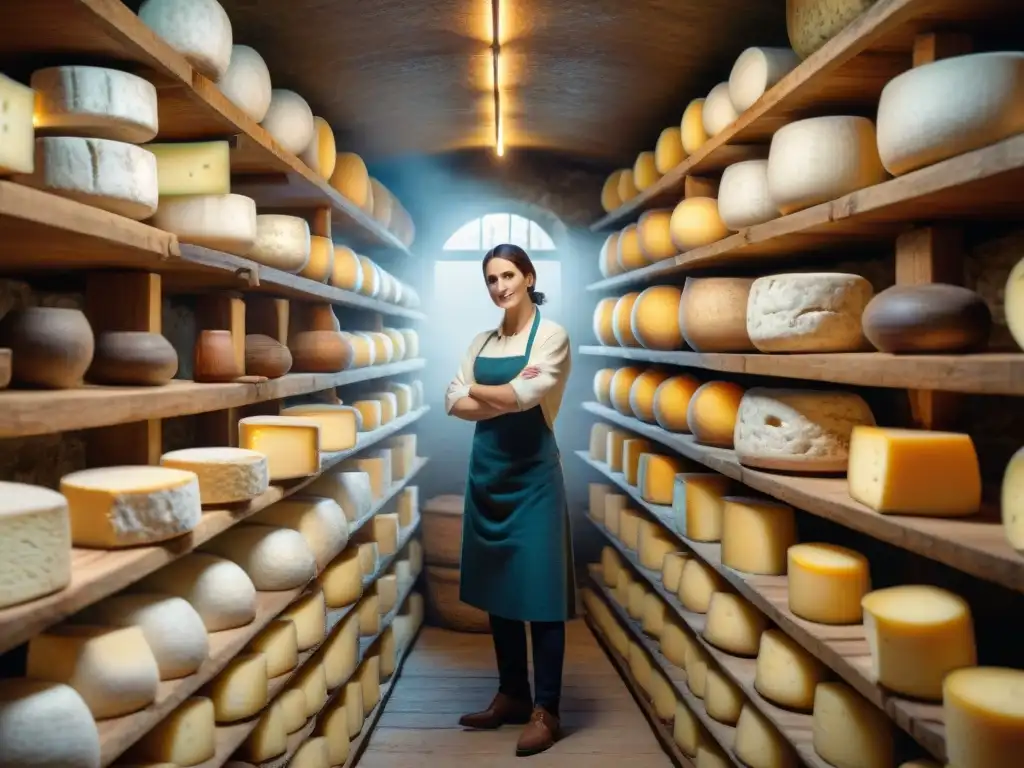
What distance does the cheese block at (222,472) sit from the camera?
1.91 metres

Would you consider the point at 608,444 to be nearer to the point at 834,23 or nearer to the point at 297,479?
the point at 297,479

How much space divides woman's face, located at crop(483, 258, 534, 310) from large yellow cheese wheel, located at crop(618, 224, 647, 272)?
0.79 m

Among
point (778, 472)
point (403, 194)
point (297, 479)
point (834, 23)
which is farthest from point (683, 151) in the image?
point (403, 194)

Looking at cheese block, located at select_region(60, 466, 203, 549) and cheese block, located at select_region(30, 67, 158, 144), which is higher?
cheese block, located at select_region(30, 67, 158, 144)

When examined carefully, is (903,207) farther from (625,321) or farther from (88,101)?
(625,321)

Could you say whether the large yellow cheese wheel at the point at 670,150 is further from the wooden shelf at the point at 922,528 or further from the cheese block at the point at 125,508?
the cheese block at the point at 125,508

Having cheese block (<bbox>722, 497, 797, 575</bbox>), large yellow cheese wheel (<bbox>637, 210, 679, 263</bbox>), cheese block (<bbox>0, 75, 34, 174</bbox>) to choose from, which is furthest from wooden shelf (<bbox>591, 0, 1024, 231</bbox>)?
cheese block (<bbox>0, 75, 34, 174</bbox>)

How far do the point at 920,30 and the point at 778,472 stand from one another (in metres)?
1.08

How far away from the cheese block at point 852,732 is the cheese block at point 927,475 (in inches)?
17.9

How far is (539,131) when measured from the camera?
187 inches

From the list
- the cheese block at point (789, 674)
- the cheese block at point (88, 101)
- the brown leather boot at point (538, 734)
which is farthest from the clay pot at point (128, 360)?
A: the brown leather boot at point (538, 734)

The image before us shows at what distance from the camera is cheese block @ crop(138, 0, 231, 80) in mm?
1906

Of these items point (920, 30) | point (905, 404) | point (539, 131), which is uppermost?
point (539, 131)

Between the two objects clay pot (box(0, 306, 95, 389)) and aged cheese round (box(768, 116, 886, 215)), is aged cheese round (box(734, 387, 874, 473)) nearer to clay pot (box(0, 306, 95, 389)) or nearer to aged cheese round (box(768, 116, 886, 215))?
aged cheese round (box(768, 116, 886, 215))
